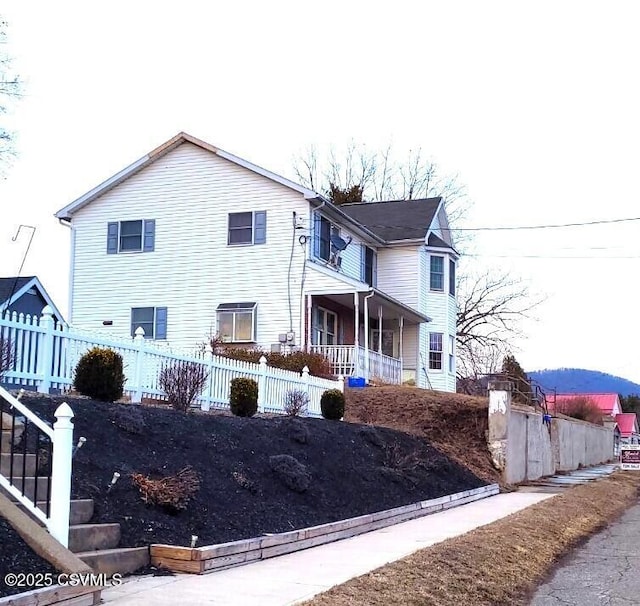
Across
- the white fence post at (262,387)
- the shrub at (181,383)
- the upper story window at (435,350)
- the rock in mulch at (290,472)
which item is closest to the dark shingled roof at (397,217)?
the upper story window at (435,350)

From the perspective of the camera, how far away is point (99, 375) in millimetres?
10812

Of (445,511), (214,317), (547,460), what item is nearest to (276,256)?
(214,317)

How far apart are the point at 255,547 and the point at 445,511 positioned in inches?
278

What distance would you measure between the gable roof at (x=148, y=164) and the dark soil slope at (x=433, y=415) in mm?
7738

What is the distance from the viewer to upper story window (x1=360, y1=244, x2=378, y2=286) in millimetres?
31094

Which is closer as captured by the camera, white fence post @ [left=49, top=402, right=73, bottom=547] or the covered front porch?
white fence post @ [left=49, top=402, right=73, bottom=547]

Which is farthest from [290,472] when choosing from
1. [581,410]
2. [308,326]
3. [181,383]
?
[581,410]

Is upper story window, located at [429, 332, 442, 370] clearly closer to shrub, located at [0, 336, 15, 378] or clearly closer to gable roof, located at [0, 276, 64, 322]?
gable roof, located at [0, 276, 64, 322]

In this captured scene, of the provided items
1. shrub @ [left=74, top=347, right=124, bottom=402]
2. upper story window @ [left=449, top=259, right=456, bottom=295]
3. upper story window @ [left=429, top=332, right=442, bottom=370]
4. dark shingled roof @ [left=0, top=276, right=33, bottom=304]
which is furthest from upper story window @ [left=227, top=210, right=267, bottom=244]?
shrub @ [left=74, top=347, right=124, bottom=402]

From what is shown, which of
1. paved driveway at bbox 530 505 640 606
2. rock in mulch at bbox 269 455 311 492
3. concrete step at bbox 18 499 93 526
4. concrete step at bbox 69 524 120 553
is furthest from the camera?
rock in mulch at bbox 269 455 311 492

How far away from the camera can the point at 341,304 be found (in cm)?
2878

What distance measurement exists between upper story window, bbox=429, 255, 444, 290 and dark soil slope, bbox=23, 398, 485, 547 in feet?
58.3

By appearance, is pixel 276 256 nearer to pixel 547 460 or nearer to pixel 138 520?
pixel 547 460

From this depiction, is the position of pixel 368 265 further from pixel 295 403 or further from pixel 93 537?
pixel 93 537
